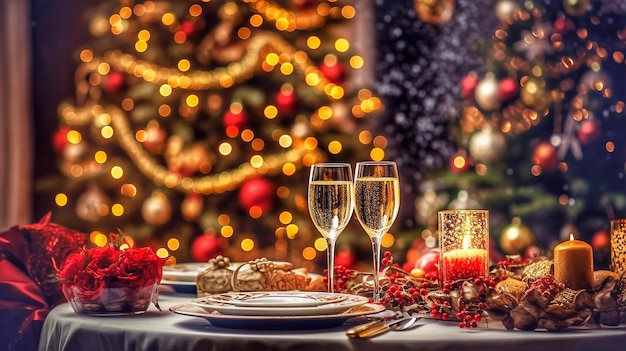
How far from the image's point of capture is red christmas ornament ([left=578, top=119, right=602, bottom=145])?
149 inches

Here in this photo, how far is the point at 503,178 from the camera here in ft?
13.5

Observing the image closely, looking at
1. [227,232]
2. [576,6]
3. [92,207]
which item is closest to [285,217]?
[227,232]

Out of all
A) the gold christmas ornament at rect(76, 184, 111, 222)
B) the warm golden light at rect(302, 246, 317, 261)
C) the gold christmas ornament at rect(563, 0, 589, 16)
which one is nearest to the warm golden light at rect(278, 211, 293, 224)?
the warm golden light at rect(302, 246, 317, 261)

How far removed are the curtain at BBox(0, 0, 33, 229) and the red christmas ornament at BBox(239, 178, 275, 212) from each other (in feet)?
4.43

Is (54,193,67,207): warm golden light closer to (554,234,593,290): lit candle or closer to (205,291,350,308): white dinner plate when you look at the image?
(205,291,350,308): white dinner plate

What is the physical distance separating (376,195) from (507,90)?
8.60 feet

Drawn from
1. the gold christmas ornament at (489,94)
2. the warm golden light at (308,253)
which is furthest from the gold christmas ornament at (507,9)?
the warm golden light at (308,253)

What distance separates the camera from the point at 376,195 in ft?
5.06

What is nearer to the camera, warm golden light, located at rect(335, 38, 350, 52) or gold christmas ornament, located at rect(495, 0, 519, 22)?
gold christmas ornament, located at rect(495, 0, 519, 22)

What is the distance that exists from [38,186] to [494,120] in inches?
98.6

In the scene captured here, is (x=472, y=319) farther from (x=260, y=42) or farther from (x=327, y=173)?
(x=260, y=42)

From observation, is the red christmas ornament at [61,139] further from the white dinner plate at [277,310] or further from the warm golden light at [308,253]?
the white dinner plate at [277,310]

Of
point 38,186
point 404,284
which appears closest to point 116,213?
point 38,186

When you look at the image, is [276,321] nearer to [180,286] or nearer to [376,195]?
[376,195]
